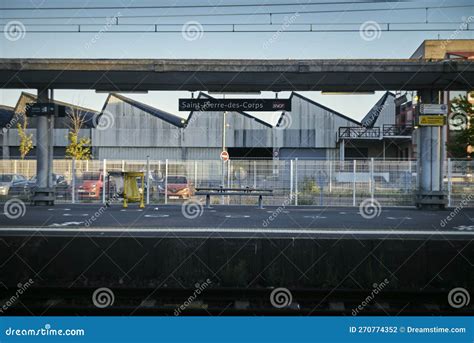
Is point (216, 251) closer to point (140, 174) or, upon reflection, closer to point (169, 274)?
point (169, 274)

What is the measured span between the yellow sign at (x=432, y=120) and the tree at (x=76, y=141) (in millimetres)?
27482

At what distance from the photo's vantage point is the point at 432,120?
16.9 meters

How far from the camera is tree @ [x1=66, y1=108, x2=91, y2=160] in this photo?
124ft

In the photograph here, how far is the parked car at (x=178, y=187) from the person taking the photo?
21239mm

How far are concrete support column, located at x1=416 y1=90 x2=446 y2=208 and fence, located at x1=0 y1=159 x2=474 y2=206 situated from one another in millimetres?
2704

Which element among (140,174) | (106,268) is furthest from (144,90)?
(106,268)

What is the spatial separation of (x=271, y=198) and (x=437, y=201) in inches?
266

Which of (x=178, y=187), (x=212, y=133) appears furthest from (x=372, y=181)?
(x=212, y=133)

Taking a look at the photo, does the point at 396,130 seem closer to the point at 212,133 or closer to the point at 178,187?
the point at 212,133

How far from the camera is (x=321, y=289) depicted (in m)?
7.38

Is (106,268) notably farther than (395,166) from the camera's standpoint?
No

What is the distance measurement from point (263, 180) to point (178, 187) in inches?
154

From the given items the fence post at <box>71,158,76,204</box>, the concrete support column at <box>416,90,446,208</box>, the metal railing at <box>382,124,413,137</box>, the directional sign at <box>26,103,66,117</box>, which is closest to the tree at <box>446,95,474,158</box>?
the metal railing at <box>382,124,413,137</box>

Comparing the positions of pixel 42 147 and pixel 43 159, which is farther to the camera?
pixel 43 159
